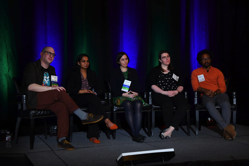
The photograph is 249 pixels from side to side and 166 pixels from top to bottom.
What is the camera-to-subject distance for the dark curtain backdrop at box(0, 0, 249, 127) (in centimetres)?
337

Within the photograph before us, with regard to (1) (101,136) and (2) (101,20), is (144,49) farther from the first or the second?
(1) (101,136)

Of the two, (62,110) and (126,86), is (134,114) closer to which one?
(126,86)

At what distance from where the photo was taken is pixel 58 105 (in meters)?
2.72

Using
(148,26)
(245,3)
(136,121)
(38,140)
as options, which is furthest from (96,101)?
(245,3)

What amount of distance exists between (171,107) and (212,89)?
2.71 ft

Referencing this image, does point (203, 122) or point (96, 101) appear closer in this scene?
point (96, 101)

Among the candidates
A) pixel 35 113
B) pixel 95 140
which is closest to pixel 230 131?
pixel 95 140

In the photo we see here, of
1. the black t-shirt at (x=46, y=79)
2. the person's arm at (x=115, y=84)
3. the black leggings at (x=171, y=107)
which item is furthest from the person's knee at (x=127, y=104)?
the black t-shirt at (x=46, y=79)

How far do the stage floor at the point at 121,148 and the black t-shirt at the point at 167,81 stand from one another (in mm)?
685

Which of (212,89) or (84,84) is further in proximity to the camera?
(212,89)

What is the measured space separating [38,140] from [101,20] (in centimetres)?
208

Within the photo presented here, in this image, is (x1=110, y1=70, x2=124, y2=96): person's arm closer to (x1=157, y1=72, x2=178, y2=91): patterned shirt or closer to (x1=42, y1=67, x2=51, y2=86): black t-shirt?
(x1=157, y1=72, x2=178, y2=91): patterned shirt

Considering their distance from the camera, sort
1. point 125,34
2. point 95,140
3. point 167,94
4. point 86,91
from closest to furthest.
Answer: point 95,140 < point 86,91 < point 167,94 < point 125,34

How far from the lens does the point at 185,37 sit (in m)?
4.28
